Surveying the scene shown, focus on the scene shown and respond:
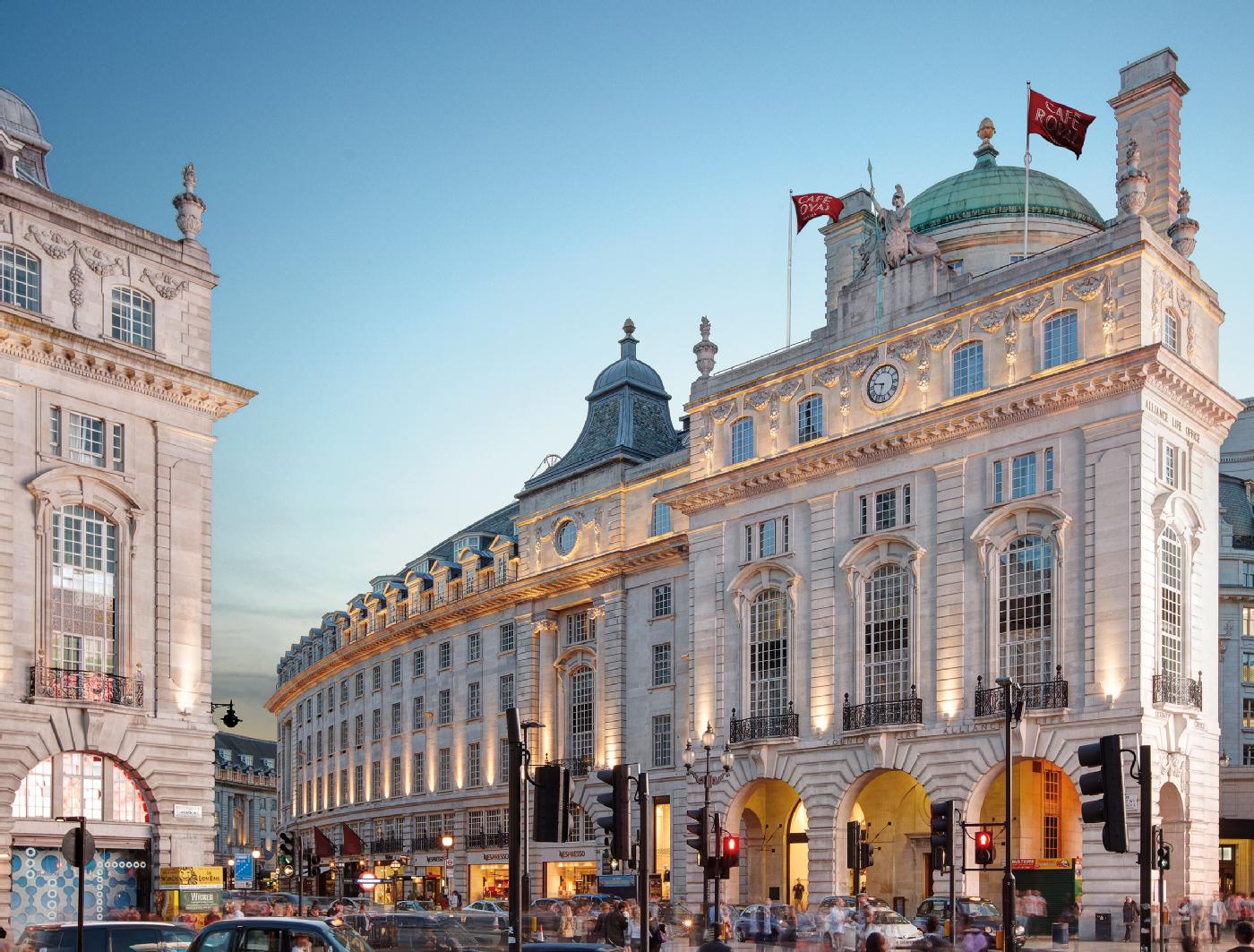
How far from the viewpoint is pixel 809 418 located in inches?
2056

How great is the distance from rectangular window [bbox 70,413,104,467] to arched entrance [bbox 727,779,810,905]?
25585mm

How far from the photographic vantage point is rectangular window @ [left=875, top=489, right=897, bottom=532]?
48.9 meters

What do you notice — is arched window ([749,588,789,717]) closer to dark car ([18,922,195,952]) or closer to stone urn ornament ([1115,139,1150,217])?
stone urn ornament ([1115,139,1150,217])

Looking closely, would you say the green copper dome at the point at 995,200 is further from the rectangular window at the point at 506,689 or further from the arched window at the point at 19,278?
the arched window at the point at 19,278

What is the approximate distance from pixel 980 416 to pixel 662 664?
20614 mm

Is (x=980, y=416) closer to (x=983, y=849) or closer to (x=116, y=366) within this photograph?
(x=983, y=849)

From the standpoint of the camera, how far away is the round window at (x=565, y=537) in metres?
67.4

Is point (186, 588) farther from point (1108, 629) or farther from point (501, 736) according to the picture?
point (501, 736)

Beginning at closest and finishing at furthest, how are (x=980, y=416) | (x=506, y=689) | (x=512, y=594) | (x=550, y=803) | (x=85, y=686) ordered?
(x=550, y=803)
(x=85, y=686)
(x=980, y=416)
(x=512, y=594)
(x=506, y=689)

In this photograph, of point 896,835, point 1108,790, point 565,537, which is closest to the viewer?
point 1108,790

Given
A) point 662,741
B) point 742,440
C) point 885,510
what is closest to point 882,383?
point 885,510

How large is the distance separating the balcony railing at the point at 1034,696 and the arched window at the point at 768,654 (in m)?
8.55

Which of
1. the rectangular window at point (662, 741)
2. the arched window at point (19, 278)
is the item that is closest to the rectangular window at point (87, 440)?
the arched window at point (19, 278)

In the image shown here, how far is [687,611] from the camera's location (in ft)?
196
